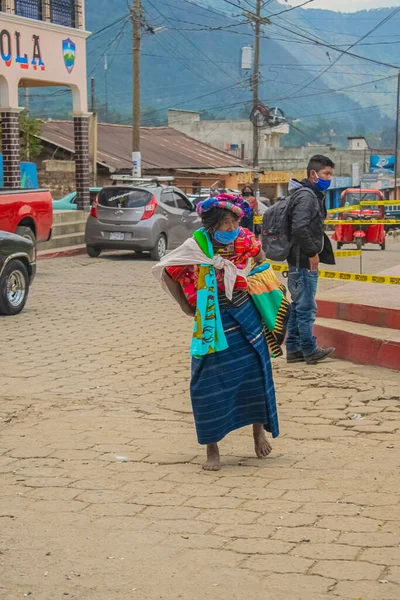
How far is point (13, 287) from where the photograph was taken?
12375 millimetres

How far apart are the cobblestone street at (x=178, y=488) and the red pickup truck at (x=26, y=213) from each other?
7.11 m

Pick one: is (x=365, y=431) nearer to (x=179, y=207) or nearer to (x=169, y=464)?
(x=169, y=464)

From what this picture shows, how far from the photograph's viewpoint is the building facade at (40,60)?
929 inches

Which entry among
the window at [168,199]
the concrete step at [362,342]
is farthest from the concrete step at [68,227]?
the concrete step at [362,342]

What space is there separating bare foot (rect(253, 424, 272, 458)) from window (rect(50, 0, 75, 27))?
2111 centimetres

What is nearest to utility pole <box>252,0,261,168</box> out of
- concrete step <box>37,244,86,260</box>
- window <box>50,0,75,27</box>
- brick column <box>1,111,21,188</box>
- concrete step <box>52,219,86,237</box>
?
window <box>50,0,75,27</box>

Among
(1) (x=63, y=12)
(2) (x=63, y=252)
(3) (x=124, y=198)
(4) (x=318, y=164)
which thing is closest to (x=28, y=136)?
(1) (x=63, y=12)

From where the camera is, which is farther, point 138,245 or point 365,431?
point 138,245

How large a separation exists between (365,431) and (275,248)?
8.29ft

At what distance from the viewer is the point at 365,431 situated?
661 cm

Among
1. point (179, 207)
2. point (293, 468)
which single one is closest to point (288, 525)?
point (293, 468)

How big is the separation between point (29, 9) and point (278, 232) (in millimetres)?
17457

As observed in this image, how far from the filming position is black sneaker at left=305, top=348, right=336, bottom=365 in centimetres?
882

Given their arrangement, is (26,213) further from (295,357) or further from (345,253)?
(295,357)
